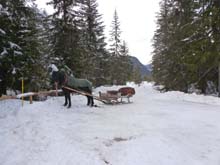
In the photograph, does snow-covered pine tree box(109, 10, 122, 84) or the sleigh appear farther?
snow-covered pine tree box(109, 10, 122, 84)

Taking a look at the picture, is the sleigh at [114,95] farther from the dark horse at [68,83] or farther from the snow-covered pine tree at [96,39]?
the snow-covered pine tree at [96,39]

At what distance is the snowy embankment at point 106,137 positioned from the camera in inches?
258

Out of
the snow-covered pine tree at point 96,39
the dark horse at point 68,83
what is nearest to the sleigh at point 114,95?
the dark horse at point 68,83

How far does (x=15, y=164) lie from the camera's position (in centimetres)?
642

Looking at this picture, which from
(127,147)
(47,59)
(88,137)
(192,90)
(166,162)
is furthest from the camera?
(192,90)

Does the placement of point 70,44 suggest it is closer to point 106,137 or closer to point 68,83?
point 68,83

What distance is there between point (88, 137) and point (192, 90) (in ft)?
63.4

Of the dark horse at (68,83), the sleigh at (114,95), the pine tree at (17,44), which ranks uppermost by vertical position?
the pine tree at (17,44)

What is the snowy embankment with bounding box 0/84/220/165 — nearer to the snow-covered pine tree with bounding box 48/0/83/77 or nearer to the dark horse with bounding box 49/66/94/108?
the dark horse with bounding box 49/66/94/108

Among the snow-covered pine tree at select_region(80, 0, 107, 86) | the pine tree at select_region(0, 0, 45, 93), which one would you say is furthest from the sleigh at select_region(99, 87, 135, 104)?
the snow-covered pine tree at select_region(80, 0, 107, 86)

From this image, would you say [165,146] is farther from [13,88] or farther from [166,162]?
[13,88]

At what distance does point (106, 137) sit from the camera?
8.02 m

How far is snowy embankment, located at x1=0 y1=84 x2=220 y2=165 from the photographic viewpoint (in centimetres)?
655

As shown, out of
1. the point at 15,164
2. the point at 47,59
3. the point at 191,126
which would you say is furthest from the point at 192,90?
the point at 15,164
